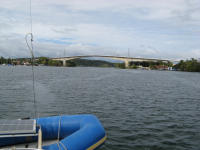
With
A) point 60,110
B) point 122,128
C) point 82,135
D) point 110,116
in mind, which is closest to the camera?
point 82,135

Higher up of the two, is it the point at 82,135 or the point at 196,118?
the point at 82,135

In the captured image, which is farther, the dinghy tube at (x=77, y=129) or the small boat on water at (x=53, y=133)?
the dinghy tube at (x=77, y=129)

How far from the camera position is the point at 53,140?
688 centimetres

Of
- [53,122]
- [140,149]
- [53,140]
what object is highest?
[53,122]

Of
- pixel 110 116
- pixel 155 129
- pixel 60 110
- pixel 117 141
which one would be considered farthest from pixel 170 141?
pixel 60 110

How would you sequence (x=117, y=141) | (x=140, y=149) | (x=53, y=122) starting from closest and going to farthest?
(x=53, y=122) → (x=140, y=149) → (x=117, y=141)

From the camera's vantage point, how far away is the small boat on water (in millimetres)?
5531

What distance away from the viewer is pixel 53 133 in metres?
6.79

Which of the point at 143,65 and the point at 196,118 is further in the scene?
the point at 143,65

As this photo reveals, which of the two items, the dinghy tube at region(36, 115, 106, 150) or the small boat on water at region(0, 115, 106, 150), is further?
the dinghy tube at region(36, 115, 106, 150)

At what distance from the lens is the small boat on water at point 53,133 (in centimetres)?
553

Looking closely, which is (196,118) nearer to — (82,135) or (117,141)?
(117,141)

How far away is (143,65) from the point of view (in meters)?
150

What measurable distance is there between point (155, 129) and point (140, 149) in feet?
8.17
